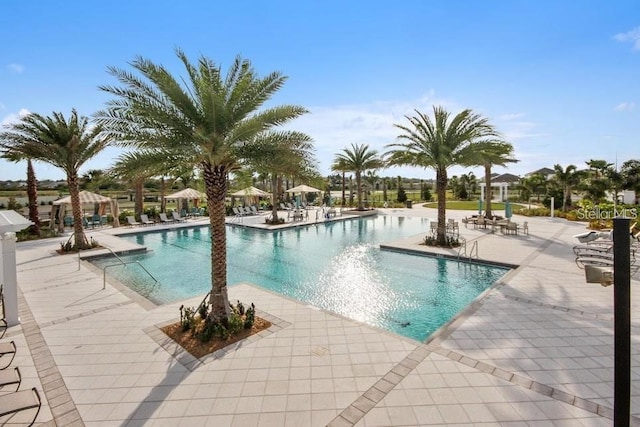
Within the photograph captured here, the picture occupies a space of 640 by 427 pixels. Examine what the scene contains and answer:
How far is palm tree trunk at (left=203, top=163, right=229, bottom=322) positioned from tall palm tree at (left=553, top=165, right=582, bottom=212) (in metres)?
30.2

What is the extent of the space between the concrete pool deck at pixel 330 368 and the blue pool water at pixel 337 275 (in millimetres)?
1351

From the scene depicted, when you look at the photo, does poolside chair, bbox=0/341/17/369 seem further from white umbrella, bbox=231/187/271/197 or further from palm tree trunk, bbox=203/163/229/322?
white umbrella, bbox=231/187/271/197

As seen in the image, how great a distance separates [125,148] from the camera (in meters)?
7.33

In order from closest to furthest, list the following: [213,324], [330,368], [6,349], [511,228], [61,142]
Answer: [6,349] < [330,368] < [213,324] < [61,142] < [511,228]

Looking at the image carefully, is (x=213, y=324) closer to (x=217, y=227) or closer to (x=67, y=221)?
(x=217, y=227)

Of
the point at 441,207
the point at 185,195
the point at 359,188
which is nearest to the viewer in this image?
the point at 441,207

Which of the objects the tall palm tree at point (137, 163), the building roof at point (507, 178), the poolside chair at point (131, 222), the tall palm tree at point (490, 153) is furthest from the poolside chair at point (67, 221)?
the building roof at point (507, 178)

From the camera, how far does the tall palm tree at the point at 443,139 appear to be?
576 inches

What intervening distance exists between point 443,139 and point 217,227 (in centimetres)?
1154

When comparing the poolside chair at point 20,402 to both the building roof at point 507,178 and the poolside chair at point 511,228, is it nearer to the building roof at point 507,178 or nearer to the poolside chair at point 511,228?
the poolside chair at point 511,228

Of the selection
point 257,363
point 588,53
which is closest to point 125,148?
point 257,363

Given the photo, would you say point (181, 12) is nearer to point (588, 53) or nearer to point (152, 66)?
point (152, 66)

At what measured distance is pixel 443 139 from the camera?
14.8m

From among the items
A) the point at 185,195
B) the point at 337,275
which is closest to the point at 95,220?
the point at 185,195
